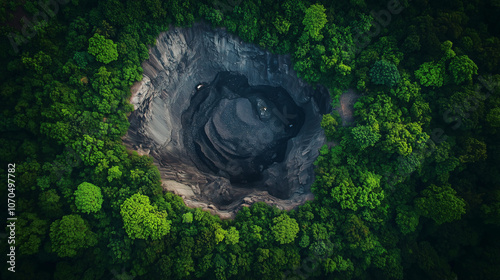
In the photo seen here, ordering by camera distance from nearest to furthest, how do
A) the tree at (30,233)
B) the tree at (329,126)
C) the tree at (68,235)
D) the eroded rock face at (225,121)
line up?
the tree at (30,233)
the tree at (68,235)
the tree at (329,126)
the eroded rock face at (225,121)

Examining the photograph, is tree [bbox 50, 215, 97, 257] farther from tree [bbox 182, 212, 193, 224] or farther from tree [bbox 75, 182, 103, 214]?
tree [bbox 182, 212, 193, 224]

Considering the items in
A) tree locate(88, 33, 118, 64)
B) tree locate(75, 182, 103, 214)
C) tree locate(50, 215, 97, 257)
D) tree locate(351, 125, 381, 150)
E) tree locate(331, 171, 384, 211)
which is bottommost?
tree locate(50, 215, 97, 257)

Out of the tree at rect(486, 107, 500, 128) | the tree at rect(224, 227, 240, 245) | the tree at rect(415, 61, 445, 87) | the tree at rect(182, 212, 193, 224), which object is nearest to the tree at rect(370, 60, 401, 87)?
the tree at rect(415, 61, 445, 87)

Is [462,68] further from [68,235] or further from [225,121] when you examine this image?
[68,235]

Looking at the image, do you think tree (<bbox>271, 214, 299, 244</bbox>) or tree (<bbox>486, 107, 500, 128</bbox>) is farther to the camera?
tree (<bbox>271, 214, 299, 244</bbox>)

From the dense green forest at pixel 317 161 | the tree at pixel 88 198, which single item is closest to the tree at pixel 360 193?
the dense green forest at pixel 317 161

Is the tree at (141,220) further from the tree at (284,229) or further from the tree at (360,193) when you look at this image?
the tree at (360,193)

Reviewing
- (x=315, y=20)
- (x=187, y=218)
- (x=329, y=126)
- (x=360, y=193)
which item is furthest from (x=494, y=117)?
(x=187, y=218)
